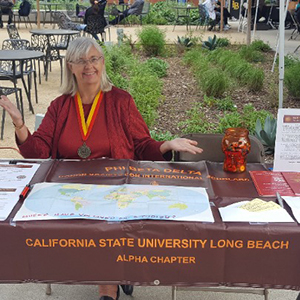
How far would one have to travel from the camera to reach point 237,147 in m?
2.35

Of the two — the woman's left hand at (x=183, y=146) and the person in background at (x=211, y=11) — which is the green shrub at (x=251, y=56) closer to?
the person in background at (x=211, y=11)

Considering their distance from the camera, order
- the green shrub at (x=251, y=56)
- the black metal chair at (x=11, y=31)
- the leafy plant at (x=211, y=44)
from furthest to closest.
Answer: the leafy plant at (x=211, y=44), the green shrub at (x=251, y=56), the black metal chair at (x=11, y=31)

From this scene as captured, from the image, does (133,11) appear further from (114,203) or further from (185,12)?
(114,203)

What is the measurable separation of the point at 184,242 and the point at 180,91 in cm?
637

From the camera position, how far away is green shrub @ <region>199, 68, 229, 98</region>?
720 centimetres

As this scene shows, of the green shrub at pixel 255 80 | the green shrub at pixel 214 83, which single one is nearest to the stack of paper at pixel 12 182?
the green shrub at pixel 214 83

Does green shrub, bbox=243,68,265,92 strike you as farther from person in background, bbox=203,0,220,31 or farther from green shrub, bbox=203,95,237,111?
person in background, bbox=203,0,220,31

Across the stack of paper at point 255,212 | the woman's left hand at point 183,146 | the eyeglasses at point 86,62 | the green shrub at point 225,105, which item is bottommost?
the green shrub at point 225,105

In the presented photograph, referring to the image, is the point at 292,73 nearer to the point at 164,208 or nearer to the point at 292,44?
the point at 164,208

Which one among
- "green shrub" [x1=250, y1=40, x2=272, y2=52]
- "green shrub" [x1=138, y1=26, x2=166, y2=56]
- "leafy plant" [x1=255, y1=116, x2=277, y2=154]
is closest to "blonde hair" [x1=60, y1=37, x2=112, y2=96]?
"leafy plant" [x1=255, y1=116, x2=277, y2=154]

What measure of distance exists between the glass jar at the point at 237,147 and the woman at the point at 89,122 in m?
0.38

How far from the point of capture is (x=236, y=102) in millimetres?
7305

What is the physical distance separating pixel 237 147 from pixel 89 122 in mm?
870

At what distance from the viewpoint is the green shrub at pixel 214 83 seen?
7203mm
